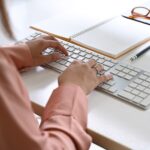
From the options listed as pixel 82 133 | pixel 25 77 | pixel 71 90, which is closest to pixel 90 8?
pixel 25 77

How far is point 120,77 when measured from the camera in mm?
968

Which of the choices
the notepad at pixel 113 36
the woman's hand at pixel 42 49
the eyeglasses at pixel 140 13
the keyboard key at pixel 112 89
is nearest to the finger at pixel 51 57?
the woman's hand at pixel 42 49

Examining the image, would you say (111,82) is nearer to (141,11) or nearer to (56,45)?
(56,45)

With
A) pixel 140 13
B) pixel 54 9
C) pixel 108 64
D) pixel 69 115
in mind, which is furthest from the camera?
pixel 54 9

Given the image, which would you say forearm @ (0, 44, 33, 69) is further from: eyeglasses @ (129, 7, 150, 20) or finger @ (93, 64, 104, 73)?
eyeglasses @ (129, 7, 150, 20)

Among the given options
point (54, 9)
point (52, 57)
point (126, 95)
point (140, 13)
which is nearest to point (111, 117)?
point (126, 95)

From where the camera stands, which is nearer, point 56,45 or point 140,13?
point 56,45

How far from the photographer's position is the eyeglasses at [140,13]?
1332 millimetres

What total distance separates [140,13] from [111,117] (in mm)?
631

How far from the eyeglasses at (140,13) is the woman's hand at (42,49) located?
A: 1.20 feet

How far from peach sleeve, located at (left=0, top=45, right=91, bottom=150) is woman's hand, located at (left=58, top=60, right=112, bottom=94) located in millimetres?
32

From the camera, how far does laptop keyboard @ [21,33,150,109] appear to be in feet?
2.93

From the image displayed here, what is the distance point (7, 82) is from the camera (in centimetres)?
69

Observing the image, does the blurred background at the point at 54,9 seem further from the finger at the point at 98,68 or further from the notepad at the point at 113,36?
the finger at the point at 98,68
